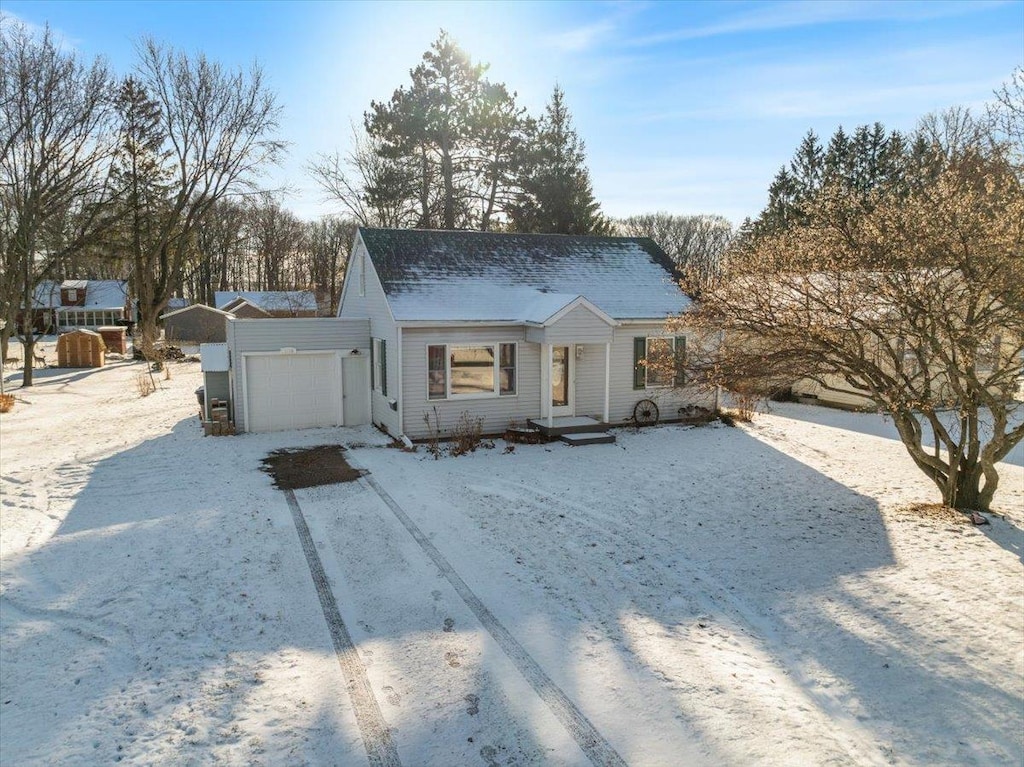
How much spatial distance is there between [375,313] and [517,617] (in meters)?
11.7

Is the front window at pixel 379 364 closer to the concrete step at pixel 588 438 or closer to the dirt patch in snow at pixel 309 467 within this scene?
the dirt patch in snow at pixel 309 467

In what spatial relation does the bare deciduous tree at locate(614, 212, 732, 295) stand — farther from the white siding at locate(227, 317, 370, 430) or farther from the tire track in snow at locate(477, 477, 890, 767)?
the tire track in snow at locate(477, 477, 890, 767)

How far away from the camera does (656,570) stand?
825 cm

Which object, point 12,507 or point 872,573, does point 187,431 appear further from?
point 872,573

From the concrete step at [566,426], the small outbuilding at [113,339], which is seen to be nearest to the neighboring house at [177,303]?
the small outbuilding at [113,339]

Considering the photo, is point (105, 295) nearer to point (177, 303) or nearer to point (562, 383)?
point (177, 303)

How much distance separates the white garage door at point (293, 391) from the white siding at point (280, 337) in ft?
0.74

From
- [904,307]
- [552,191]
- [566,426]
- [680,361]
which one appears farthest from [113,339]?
[904,307]

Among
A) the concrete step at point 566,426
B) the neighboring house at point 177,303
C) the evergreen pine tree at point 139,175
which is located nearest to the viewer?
the concrete step at point 566,426

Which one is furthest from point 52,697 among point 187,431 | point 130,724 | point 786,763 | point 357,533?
point 187,431

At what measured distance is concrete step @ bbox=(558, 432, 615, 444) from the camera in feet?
50.3

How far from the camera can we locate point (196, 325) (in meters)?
50.4

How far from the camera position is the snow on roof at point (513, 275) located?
16094 mm

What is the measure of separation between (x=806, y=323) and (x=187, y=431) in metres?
15.1
